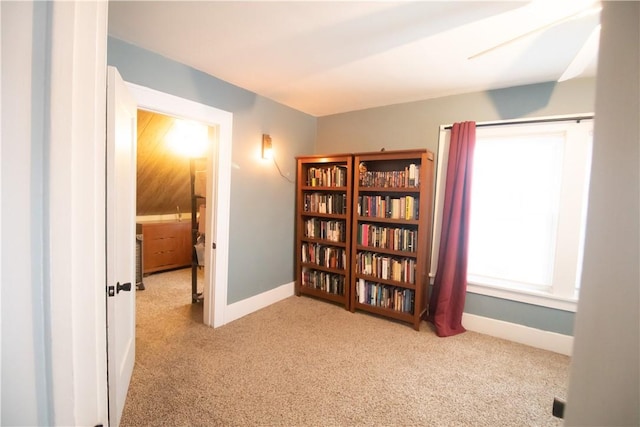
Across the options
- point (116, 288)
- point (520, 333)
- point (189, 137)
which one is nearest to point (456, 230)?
point (520, 333)

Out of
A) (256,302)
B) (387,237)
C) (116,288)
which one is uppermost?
(387,237)

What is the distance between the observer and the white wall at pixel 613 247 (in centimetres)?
35

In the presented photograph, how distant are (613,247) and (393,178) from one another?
2.48m

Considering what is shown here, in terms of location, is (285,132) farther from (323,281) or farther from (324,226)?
(323,281)

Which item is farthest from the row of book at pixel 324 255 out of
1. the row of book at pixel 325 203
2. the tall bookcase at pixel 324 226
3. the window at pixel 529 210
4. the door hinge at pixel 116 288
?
the door hinge at pixel 116 288

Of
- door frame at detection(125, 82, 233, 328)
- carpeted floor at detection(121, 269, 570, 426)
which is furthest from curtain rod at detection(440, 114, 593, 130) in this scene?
door frame at detection(125, 82, 233, 328)

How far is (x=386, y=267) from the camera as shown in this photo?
2.84 m

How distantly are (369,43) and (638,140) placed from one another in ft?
6.03

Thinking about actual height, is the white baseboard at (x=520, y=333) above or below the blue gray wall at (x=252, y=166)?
below

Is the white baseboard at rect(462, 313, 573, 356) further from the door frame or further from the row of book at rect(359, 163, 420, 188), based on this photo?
the door frame

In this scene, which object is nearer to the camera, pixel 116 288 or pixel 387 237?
pixel 116 288

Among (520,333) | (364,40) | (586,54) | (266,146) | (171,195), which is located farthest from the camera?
(171,195)

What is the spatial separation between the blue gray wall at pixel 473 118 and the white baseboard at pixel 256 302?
188 centimetres

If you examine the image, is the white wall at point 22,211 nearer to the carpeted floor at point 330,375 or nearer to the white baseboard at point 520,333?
the carpeted floor at point 330,375
